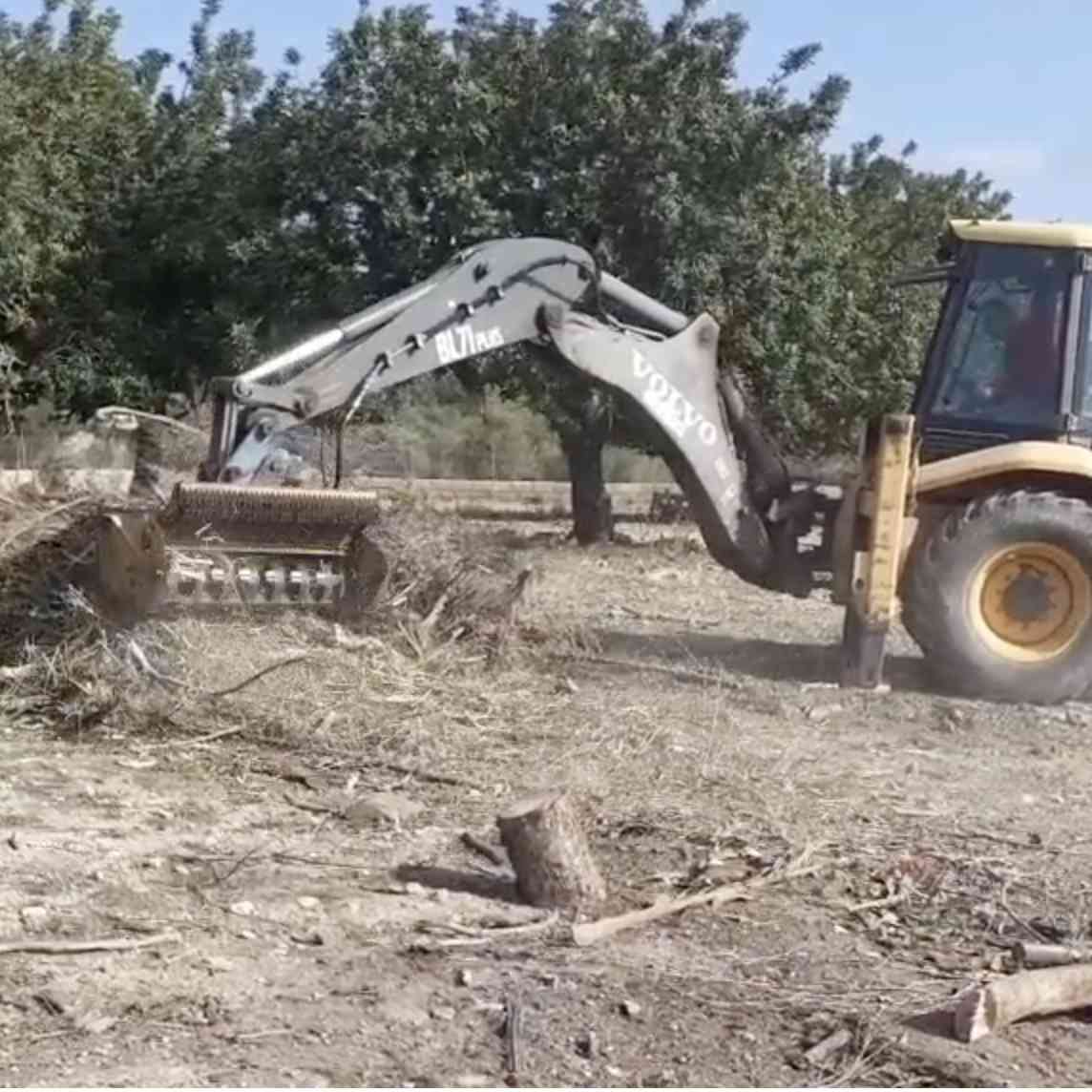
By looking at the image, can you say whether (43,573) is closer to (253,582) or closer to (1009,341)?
(253,582)

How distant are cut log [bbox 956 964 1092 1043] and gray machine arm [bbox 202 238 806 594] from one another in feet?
16.9

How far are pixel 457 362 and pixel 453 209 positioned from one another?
702 centimetres

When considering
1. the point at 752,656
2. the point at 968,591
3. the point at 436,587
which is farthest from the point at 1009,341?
the point at 436,587

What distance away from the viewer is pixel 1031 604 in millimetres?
10938

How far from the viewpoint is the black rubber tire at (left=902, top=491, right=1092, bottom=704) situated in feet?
35.1

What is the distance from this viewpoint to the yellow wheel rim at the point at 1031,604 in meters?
10.9

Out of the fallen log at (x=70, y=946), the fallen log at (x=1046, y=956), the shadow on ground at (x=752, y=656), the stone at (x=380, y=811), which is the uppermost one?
the shadow on ground at (x=752, y=656)

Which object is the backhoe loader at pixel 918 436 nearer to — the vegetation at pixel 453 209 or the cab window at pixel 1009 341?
the cab window at pixel 1009 341

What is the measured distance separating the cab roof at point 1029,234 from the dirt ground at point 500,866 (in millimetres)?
2419

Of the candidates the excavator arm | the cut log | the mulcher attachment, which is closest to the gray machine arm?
the excavator arm

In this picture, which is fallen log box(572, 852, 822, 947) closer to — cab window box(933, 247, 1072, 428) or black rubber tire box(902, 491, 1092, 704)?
black rubber tire box(902, 491, 1092, 704)

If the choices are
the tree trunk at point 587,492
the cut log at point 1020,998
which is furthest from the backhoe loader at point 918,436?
the tree trunk at point 587,492

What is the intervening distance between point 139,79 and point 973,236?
1405cm

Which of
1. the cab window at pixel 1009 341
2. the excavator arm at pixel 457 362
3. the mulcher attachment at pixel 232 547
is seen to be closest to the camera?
the mulcher attachment at pixel 232 547
